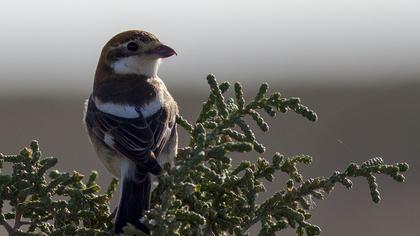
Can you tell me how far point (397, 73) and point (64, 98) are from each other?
11681 millimetres

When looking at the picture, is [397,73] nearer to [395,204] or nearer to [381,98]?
[381,98]

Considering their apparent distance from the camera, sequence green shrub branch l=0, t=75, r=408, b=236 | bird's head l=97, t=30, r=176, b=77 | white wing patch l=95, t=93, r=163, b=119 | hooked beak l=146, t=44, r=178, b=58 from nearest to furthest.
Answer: green shrub branch l=0, t=75, r=408, b=236
white wing patch l=95, t=93, r=163, b=119
hooked beak l=146, t=44, r=178, b=58
bird's head l=97, t=30, r=176, b=77

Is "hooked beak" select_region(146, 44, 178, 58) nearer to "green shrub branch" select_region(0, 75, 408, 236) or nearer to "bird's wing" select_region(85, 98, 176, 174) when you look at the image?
"bird's wing" select_region(85, 98, 176, 174)

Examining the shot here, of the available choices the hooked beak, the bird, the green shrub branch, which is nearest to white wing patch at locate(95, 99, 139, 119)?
the bird

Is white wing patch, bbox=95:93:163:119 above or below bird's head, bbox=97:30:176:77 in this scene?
below

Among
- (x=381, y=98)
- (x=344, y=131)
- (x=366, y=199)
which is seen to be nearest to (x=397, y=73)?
(x=381, y=98)

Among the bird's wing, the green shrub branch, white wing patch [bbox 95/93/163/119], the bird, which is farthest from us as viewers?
white wing patch [bbox 95/93/163/119]

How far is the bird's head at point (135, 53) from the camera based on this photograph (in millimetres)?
8180

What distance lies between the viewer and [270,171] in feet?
19.6

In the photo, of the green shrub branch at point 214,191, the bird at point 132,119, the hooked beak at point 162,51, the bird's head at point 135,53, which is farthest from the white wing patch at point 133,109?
the green shrub branch at point 214,191

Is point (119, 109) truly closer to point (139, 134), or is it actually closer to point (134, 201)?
point (139, 134)

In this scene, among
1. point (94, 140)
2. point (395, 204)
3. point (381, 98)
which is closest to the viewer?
point (94, 140)

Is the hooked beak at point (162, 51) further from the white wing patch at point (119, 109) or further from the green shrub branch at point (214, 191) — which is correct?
the green shrub branch at point (214, 191)

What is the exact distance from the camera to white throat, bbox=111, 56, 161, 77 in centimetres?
827
